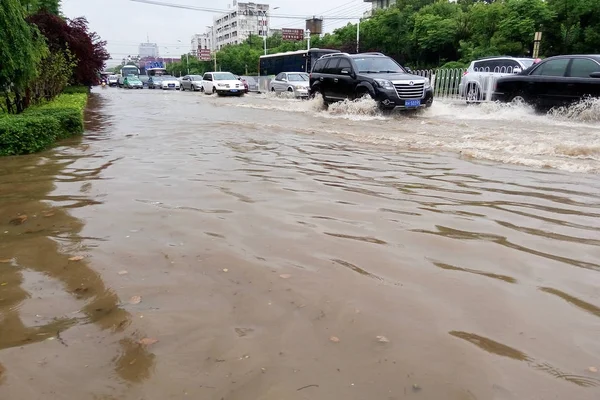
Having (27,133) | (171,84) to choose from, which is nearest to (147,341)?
(27,133)

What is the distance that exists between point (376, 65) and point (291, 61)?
60.0ft

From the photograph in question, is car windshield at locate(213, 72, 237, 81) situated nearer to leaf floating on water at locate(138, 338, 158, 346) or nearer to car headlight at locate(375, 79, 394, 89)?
car headlight at locate(375, 79, 394, 89)

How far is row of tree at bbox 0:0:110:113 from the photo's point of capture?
8.20m

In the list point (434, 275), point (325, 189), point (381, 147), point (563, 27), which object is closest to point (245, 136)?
point (381, 147)

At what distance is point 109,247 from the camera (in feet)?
11.1

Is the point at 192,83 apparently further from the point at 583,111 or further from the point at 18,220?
the point at 18,220

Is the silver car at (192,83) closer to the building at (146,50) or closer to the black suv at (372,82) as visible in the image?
the black suv at (372,82)

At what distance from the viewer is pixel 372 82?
11.6m

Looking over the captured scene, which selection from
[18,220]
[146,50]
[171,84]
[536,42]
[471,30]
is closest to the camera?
[18,220]

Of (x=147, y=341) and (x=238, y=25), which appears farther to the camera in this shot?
(x=238, y=25)

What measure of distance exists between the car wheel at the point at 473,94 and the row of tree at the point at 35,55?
12082 millimetres

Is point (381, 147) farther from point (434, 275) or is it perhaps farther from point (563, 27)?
point (563, 27)

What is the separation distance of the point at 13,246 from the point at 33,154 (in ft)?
14.4

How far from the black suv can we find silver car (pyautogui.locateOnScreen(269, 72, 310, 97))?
876cm
